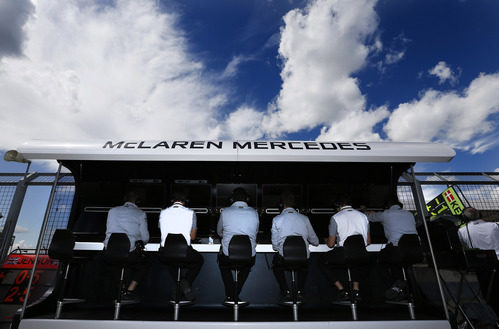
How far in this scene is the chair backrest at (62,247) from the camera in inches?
107

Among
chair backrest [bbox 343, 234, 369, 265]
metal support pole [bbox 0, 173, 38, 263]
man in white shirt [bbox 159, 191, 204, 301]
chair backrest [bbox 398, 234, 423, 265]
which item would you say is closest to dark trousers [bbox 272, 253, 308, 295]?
chair backrest [bbox 343, 234, 369, 265]

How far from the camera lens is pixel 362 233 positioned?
2.89 m

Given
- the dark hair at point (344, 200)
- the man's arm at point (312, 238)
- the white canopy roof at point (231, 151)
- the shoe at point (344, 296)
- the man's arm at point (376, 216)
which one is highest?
the white canopy roof at point (231, 151)

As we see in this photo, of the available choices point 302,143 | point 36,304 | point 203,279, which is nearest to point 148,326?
point 203,279

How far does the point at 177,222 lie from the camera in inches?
111

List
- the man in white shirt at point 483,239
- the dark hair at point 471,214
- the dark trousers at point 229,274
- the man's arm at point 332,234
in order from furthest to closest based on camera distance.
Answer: the dark hair at point 471,214, the man in white shirt at point 483,239, the man's arm at point 332,234, the dark trousers at point 229,274

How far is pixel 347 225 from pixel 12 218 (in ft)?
16.5

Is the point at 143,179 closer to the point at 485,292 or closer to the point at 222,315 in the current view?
the point at 222,315

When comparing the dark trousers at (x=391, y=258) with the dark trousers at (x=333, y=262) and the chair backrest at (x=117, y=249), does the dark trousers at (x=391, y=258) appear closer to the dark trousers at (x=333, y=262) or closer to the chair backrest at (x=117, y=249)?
the dark trousers at (x=333, y=262)

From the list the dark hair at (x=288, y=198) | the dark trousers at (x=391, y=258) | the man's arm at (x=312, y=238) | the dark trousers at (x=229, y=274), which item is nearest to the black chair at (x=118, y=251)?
the dark trousers at (x=229, y=274)

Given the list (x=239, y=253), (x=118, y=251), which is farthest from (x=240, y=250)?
(x=118, y=251)

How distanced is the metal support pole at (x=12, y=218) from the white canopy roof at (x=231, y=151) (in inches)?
78.5

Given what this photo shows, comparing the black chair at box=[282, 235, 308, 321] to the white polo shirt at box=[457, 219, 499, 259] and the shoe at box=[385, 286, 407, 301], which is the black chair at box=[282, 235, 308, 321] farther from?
the white polo shirt at box=[457, 219, 499, 259]

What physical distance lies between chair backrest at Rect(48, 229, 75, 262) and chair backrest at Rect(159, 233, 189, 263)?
3.51 feet
